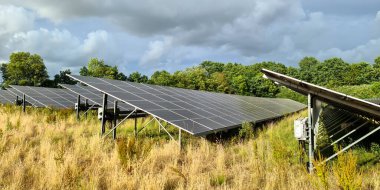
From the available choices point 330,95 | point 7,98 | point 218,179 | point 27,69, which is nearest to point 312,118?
point 330,95

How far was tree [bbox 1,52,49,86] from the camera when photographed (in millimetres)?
54697

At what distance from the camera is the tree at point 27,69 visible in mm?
54697

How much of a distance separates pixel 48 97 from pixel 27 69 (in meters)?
34.0

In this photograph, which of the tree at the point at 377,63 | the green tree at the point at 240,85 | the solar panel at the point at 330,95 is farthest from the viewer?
the tree at the point at 377,63

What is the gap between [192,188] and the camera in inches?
260

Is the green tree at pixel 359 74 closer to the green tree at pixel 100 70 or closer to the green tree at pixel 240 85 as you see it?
the green tree at pixel 240 85

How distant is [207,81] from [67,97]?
44.0 meters

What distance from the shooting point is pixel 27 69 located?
55.1 meters

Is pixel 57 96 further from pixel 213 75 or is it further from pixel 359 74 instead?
pixel 359 74

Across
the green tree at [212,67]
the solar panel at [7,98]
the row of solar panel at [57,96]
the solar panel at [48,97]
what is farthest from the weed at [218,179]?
the green tree at [212,67]

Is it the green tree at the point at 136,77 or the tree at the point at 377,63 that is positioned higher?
the tree at the point at 377,63

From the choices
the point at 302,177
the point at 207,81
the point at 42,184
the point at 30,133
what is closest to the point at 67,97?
the point at 30,133

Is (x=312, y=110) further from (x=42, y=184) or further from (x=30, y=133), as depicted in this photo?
(x=30, y=133)

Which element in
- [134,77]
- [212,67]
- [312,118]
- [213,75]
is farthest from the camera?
[212,67]
